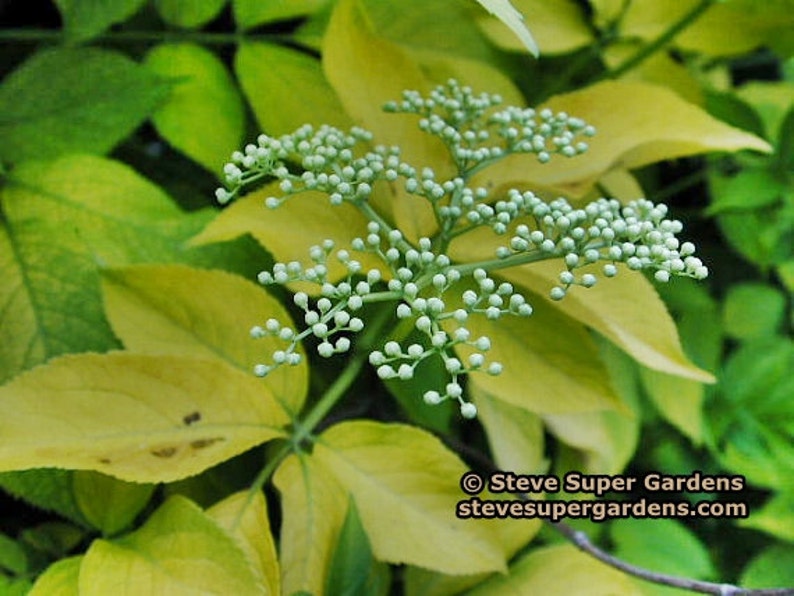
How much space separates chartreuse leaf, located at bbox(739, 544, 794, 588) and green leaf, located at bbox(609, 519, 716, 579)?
34 mm

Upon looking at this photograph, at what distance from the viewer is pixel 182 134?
682 millimetres

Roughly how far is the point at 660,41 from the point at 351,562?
0.53 m

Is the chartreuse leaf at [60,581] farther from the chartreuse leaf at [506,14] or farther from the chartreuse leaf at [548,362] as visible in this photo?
the chartreuse leaf at [506,14]

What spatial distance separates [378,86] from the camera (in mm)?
664

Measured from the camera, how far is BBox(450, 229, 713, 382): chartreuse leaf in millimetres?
603

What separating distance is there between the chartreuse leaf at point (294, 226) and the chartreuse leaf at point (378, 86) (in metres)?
0.04

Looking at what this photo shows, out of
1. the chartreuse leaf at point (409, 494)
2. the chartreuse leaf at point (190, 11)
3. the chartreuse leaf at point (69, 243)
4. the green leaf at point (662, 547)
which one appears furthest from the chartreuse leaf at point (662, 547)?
the chartreuse leaf at point (190, 11)

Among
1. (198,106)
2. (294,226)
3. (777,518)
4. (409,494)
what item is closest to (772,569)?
(777,518)

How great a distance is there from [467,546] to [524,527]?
9cm

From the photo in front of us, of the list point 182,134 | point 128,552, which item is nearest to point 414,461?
point 128,552

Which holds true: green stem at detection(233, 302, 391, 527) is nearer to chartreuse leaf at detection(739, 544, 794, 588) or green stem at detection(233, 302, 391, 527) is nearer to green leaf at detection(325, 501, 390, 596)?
green leaf at detection(325, 501, 390, 596)

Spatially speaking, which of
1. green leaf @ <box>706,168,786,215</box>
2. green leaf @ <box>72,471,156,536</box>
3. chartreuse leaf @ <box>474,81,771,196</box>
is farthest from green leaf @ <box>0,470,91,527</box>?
green leaf @ <box>706,168,786,215</box>

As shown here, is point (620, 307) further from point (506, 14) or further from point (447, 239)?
point (506, 14)

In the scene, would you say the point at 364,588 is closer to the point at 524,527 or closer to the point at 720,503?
the point at 524,527
